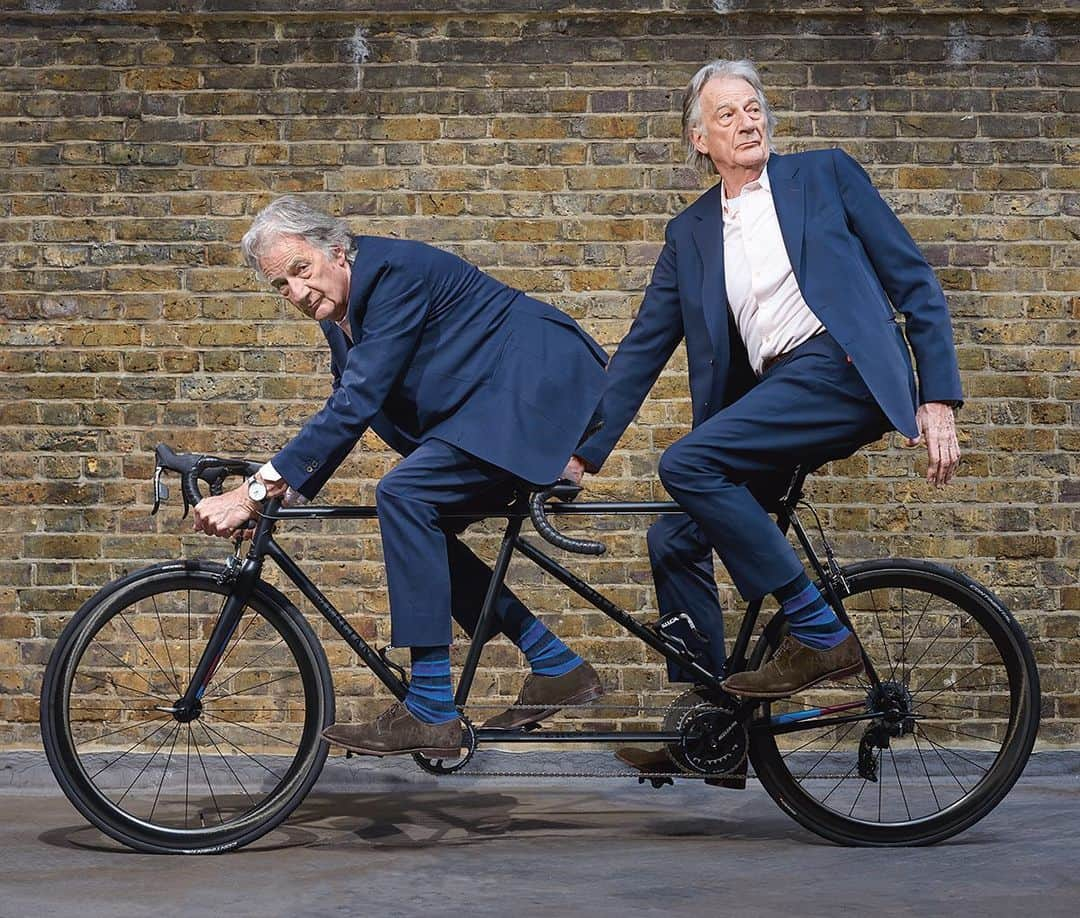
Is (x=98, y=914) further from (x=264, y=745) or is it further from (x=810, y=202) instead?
(x=810, y=202)

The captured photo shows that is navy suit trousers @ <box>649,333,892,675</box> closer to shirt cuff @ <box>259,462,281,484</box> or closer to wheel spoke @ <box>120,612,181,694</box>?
shirt cuff @ <box>259,462,281,484</box>

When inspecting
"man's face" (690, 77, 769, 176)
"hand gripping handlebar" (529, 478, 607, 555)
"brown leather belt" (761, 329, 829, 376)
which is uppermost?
"man's face" (690, 77, 769, 176)

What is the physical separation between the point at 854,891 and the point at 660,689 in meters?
1.90

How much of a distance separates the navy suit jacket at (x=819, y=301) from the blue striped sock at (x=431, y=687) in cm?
73

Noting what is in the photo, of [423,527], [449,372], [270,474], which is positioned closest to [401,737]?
[423,527]

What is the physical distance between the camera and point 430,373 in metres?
4.44

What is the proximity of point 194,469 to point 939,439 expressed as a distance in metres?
2.05

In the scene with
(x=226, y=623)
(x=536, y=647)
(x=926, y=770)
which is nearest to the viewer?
(x=226, y=623)

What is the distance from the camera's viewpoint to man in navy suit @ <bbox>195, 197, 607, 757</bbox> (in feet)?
14.1

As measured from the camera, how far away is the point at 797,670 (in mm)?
4332

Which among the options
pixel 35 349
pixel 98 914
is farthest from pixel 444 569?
pixel 35 349

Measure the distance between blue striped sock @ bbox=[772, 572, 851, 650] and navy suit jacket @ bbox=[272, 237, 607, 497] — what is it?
2.34 ft

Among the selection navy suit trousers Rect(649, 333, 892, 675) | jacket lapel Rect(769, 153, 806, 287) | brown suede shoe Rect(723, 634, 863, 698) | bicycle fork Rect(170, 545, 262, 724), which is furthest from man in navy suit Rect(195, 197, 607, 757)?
jacket lapel Rect(769, 153, 806, 287)

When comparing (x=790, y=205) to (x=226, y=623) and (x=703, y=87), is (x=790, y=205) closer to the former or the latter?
(x=703, y=87)
